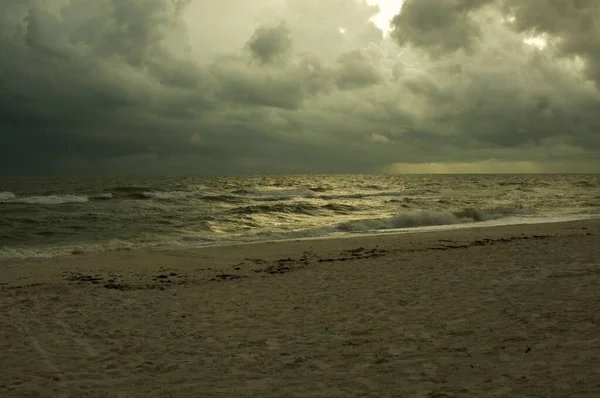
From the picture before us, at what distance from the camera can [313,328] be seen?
676cm

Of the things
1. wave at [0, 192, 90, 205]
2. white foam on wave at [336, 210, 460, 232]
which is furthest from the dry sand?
wave at [0, 192, 90, 205]

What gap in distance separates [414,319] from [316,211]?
85.7 ft

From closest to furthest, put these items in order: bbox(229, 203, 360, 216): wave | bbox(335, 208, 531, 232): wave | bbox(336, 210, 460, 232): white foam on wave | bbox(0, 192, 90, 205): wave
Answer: bbox(336, 210, 460, 232): white foam on wave
bbox(335, 208, 531, 232): wave
bbox(229, 203, 360, 216): wave
bbox(0, 192, 90, 205): wave

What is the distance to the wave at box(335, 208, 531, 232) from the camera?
2325 cm

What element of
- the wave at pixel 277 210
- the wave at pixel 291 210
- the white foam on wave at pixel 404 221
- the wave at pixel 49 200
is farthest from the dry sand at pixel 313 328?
the wave at pixel 49 200

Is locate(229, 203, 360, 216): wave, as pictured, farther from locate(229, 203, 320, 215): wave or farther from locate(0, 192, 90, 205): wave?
locate(0, 192, 90, 205): wave

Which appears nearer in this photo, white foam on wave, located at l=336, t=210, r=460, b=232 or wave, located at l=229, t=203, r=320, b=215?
white foam on wave, located at l=336, t=210, r=460, b=232

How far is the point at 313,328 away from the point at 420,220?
19267mm

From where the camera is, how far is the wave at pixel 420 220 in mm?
23250

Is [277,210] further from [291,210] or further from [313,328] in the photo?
[313,328]

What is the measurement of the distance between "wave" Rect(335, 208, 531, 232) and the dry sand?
10860 millimetres

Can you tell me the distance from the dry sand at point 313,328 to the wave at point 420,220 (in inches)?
428

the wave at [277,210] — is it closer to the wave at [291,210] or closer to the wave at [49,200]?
the wave at [291,210]

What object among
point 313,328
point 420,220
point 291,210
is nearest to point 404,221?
point 420,220
